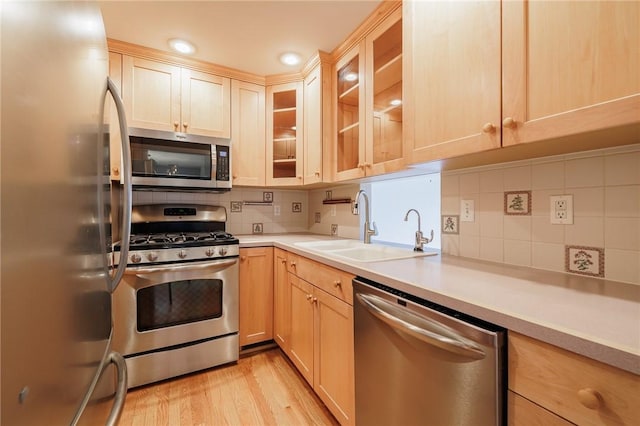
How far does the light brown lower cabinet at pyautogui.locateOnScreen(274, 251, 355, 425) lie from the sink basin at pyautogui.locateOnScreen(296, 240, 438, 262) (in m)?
0.20

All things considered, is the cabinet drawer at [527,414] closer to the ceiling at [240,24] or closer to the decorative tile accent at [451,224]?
the decorative tile accent at [451,224]

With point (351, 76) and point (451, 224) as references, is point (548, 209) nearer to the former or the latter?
point (451, 224)

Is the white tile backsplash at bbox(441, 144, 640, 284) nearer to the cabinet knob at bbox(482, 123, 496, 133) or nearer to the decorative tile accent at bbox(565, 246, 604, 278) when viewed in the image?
the decorative tile accent at bbox(565, 246, 604, 278)

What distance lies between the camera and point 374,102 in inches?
66.9

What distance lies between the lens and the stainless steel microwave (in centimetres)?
199

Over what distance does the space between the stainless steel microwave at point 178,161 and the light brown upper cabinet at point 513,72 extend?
1552 millimetres

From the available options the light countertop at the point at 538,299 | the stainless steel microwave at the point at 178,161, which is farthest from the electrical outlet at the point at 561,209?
the stainless steel microwave at the point at 178,161

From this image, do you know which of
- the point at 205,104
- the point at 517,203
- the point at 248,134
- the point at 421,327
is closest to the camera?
the point at 421,327

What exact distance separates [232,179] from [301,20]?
4.19 ft

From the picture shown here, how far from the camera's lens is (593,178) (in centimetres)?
98

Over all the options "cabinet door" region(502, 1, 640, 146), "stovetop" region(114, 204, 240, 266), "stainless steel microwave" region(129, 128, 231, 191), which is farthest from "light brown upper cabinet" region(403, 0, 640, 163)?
"stainless steel microwave" region(129, 128, 231, 191)

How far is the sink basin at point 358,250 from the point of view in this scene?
1657mm

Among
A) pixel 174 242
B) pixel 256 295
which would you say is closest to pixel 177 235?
pixel 174 242

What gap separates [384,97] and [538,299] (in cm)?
131
